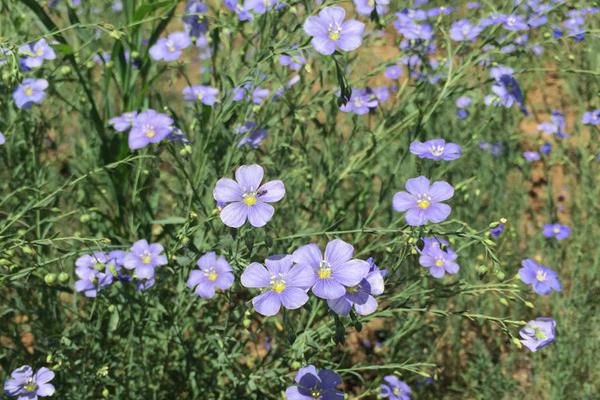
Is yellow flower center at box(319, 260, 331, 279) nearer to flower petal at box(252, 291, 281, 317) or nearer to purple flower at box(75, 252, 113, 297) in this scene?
flower petal at box(252, 291, 281, 317)

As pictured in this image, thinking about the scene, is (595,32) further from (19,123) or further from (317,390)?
(19,123)

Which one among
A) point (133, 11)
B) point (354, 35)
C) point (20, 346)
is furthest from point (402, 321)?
point (133, 11)

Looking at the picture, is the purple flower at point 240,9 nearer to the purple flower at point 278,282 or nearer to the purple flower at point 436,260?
the purple flower at point 436,260

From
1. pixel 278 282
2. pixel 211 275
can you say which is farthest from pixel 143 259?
pixel 278 282

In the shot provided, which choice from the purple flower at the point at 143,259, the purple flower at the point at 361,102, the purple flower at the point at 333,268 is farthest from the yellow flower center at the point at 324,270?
the purple flower at the point at 361,102

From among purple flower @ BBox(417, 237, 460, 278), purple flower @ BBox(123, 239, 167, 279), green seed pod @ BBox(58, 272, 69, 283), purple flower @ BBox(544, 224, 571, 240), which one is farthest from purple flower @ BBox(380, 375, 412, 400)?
purple flower @ BBox(544, 224, 571, 240)

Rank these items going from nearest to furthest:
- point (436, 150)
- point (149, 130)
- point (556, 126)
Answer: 1. point (436, 150)
2. point (149, 130)
3. point (556, 126)

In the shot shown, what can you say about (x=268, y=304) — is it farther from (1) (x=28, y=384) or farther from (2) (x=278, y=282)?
(1) (x=28, y=384)
